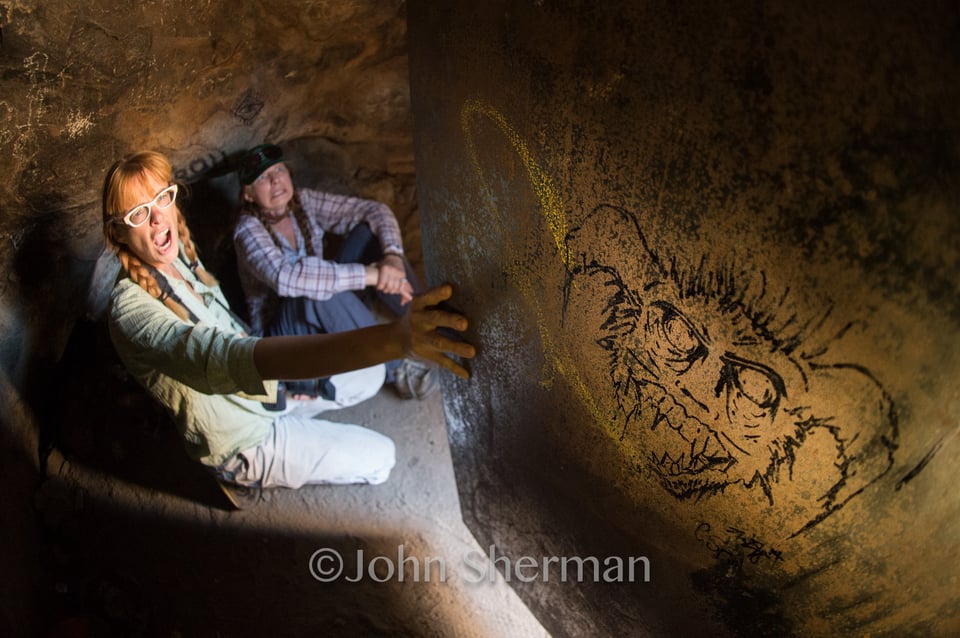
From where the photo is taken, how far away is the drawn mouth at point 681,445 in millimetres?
1251

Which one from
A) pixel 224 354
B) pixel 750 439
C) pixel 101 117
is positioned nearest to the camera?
pixel 750 439

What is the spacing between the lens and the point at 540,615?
2.32m

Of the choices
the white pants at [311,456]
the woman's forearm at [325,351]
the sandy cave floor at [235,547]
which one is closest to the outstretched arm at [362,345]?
the woman's forearm at [325,351]

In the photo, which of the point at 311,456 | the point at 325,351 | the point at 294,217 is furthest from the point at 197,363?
the point at 294,217

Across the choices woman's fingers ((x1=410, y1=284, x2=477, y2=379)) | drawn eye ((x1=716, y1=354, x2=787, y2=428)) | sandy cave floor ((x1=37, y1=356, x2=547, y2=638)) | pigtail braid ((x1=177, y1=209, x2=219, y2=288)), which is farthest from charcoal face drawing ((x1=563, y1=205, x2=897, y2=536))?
pigtail braid ((x1=177, y1=209, x2=219, y2=288))

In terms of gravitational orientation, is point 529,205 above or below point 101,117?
above

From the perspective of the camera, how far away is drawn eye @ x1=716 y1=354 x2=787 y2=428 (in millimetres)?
1095

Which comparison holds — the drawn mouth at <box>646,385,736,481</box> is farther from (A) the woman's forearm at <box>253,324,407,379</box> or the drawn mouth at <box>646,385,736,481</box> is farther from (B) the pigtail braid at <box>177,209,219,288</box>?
(B) the pigtail braid at <box>177,209,219,288</box>

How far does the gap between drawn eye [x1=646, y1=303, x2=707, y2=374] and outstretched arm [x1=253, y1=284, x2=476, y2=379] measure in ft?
2.08

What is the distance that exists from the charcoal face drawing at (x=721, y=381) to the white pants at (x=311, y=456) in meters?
1.64

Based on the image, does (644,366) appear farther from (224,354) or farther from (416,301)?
(224,354)

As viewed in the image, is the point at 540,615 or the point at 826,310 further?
the point at 540,615

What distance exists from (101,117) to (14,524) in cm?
145

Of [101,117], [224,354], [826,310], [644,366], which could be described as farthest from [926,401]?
[101,117]
